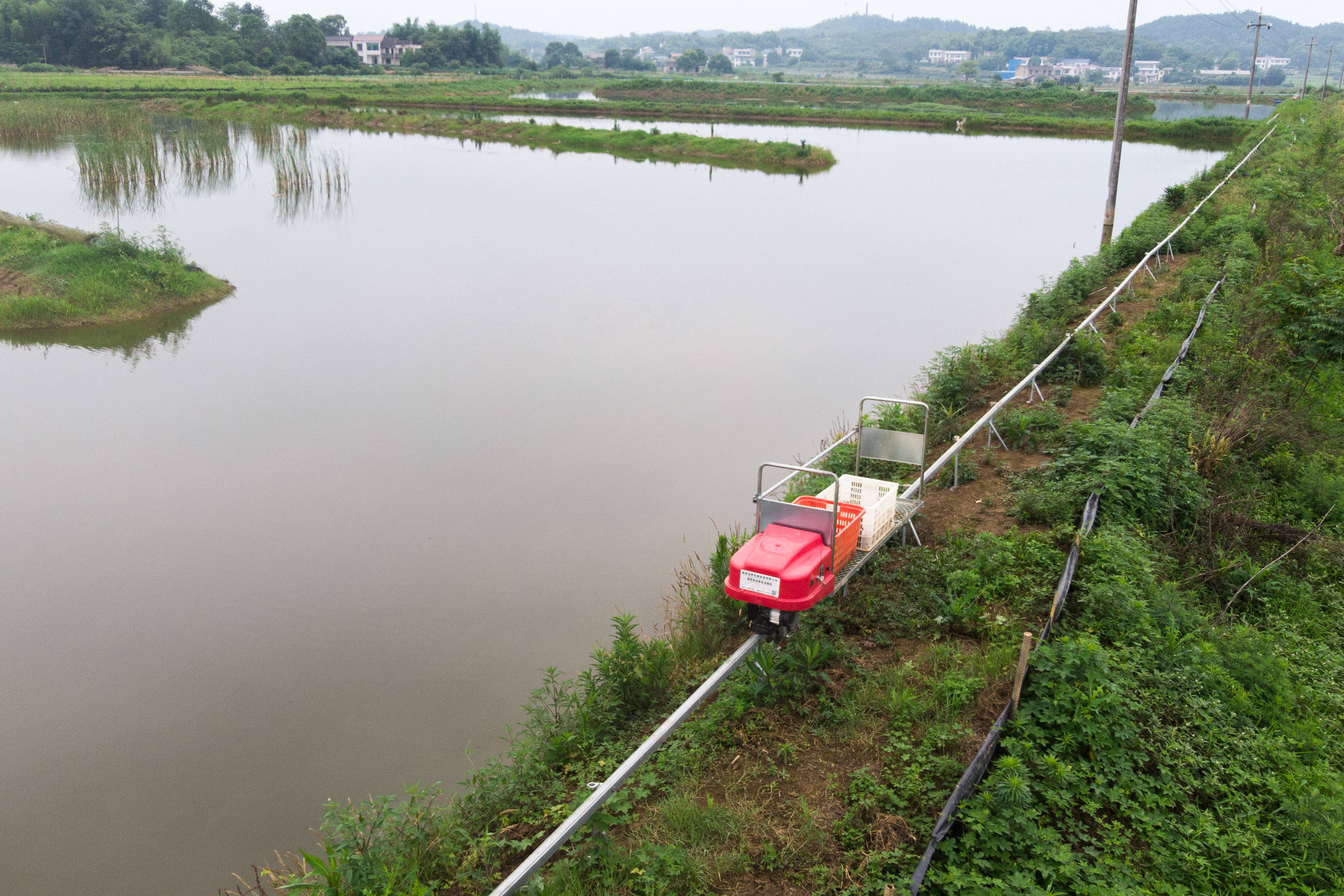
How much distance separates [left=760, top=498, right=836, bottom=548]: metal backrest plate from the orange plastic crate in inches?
1.7

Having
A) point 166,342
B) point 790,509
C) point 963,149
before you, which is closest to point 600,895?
point 790,509

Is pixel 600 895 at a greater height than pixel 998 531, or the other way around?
pixel 998 531

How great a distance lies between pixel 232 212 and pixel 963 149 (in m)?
29.3

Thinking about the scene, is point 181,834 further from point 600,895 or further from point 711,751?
point 711,751

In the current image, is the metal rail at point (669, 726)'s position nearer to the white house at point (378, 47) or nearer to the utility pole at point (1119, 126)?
the utility pole at point (1119, 126)

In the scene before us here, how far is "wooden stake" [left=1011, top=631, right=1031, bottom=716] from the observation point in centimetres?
430

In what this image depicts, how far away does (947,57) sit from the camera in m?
193

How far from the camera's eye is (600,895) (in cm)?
376

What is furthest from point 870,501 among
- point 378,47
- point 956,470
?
point 378,47

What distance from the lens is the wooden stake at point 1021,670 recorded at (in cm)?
430

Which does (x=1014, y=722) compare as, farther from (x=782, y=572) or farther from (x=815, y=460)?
(x=815, y=460)

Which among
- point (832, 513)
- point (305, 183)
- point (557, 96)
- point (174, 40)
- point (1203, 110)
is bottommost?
point (832, 513)

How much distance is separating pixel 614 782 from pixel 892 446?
364 cm

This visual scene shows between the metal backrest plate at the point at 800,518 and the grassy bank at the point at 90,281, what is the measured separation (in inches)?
522
